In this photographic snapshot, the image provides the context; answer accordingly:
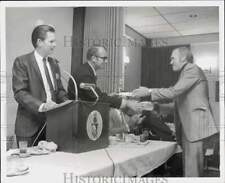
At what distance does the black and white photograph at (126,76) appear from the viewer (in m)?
1.73

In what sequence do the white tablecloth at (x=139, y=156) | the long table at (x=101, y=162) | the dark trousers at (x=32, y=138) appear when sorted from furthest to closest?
the dark trousers at (x=32, y=138), the white tablecloth at (x=139, y=156), the long table at (x=101, y=162)

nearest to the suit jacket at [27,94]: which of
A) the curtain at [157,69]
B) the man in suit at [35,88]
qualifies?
the man in suit at [35,88]

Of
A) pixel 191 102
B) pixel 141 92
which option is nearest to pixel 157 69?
pixel 141 92

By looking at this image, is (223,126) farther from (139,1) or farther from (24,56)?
(24,56)

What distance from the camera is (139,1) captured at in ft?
5.82

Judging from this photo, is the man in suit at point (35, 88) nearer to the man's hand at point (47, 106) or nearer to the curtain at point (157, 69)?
the man's hand at point (47, 106)

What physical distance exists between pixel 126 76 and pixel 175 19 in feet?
1.64

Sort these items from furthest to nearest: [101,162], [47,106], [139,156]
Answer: [47,106], [139,156], [101,162]

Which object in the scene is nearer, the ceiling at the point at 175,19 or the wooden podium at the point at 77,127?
the wooden podium at the point at 77,127

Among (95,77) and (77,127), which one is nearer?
(77,127)

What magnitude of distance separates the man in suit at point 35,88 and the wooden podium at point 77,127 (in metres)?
0.10

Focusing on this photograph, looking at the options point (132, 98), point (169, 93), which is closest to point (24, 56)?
point (132, 98)

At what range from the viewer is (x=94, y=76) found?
5.75 ft

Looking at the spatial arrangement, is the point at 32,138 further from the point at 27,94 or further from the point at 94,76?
the point at 94,76
